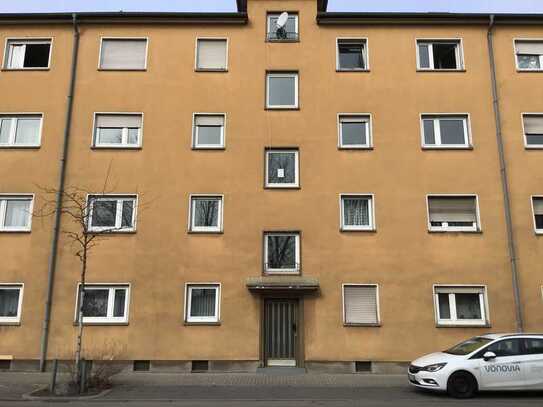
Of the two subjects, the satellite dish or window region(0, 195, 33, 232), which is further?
the satellite dish

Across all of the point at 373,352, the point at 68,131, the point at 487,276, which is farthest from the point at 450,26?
the point at 68,131

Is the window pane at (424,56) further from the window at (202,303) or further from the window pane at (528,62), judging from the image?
the window at (202,303)

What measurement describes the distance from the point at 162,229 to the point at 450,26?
12.3 metres

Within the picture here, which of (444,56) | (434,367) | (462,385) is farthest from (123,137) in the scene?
(462,385)

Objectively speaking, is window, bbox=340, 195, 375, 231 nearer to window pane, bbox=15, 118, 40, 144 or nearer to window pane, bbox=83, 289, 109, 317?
window pane, bbox=83, 289, 109, 317

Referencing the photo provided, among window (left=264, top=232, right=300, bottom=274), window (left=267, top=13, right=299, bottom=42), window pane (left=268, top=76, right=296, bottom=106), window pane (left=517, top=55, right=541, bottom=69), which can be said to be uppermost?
window (left=267, top=13, right=299, bottom=42)

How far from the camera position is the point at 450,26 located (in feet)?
60.4

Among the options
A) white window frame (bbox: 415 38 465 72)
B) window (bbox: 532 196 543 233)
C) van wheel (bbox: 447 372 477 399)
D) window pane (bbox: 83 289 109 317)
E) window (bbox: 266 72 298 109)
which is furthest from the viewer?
white window frame (bbox: 415 38 465 72)

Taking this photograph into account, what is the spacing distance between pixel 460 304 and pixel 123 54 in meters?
14.0

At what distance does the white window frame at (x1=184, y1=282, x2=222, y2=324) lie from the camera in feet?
52.0

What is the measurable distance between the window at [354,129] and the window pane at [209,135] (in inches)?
161

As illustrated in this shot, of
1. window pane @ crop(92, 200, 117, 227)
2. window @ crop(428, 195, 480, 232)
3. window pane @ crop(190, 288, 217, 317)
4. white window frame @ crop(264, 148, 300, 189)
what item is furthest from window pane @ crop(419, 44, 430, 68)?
window pane @ crop(92, 200, 117, 227)

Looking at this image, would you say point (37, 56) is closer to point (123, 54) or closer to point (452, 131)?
point (123, 54)

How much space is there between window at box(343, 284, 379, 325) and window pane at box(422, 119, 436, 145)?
521cm
